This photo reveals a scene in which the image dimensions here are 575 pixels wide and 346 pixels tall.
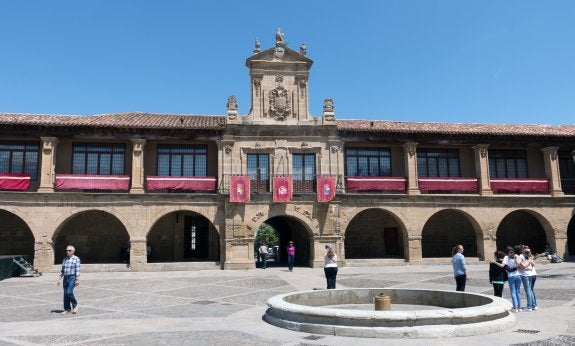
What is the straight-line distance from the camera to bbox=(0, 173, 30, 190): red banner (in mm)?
23469

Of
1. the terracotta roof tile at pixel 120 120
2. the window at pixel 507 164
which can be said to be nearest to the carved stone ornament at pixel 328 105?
the terracotta roof tile at pixel 120 120

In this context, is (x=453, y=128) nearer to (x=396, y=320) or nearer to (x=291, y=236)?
(x=291, y=236)

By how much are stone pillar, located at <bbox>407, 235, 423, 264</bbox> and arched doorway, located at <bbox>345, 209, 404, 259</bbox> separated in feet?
8.55

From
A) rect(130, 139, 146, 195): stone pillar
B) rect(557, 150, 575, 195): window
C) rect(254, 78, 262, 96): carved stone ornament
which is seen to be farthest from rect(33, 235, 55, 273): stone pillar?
rect(557, 150, 575, 195): window

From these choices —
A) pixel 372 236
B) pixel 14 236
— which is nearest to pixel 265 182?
pixel 372 236

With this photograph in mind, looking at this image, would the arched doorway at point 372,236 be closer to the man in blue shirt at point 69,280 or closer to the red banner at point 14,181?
the red banner at point 14,181

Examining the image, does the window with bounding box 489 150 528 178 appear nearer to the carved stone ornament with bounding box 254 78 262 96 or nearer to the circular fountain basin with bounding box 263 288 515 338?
the carved stone ornament with bounding box 254 78 262 96

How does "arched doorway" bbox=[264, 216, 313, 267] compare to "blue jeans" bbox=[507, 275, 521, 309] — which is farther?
"arched doorway" bbox=[264, 216, 313, 267]

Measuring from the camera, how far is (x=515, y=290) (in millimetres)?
11172

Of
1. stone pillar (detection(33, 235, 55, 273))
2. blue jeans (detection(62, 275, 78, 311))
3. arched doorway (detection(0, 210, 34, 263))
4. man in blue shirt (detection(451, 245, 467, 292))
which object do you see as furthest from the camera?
arched doorway (detection(0, 210, 34, 263))

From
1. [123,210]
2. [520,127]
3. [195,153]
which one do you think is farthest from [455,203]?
[123,210]

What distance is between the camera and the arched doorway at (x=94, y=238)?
86.2 ft

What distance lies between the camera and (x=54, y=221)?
23.7 meters

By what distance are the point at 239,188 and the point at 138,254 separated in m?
6.27
